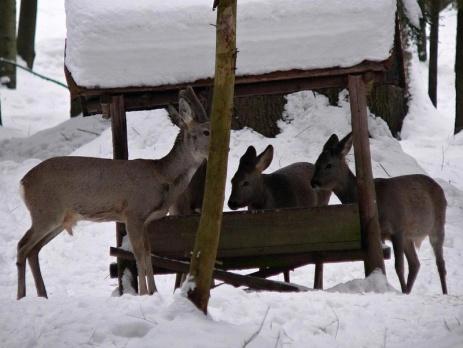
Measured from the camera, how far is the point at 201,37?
10.7 metres

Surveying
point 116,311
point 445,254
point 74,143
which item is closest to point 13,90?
point 74,143

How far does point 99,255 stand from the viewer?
14.8m

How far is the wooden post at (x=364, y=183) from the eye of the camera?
10.9 meters

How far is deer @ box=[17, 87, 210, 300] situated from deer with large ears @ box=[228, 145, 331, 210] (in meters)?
1.40

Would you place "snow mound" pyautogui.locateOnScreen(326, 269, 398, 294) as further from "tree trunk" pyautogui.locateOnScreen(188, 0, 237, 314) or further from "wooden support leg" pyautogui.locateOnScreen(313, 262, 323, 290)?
"tree trunk" pyautogui.locateOnScreen(188, 0, 237, 314)

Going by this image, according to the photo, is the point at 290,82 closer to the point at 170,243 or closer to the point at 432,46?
the point at 170,243

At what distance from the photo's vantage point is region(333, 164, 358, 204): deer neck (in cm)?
1227

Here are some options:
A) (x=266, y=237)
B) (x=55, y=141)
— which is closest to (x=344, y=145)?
(x=266, y=237)

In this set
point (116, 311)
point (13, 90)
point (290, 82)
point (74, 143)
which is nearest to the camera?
point (116, 311)

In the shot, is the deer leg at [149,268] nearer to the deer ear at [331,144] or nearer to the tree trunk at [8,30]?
the deer ear at [331,144]

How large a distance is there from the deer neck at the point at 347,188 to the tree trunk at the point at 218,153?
521cm

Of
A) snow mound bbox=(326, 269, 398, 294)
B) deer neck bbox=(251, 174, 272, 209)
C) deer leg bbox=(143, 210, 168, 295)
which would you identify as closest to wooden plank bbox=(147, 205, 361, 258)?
snow mound bbox=(326, 269, 398, 294)

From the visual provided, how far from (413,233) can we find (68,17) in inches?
186

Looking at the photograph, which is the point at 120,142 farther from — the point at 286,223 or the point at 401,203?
the point at 401,203
